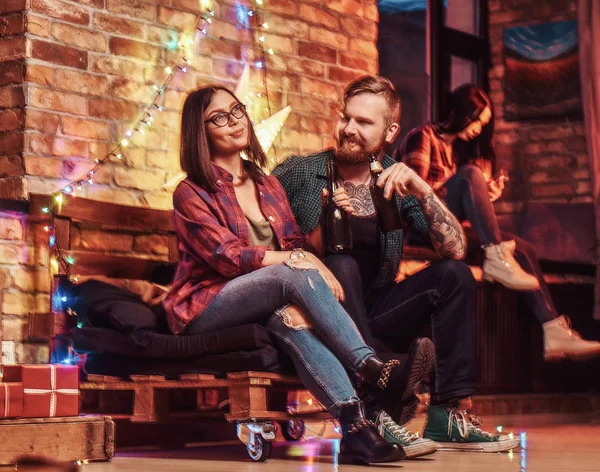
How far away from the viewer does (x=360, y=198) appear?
363cm

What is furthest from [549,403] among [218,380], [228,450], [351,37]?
[218,380]

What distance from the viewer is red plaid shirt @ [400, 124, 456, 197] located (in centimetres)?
551

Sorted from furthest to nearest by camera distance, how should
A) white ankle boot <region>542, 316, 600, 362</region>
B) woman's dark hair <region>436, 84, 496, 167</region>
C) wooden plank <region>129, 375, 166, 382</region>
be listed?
woman's dark hair <region>436, 84, 496, 167</region>
white ankle boot <region>542, 316, 600, 362</region>
wooden plank <region>129, 375, 166, 382</region>

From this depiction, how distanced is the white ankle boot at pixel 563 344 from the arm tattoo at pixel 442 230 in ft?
6.48

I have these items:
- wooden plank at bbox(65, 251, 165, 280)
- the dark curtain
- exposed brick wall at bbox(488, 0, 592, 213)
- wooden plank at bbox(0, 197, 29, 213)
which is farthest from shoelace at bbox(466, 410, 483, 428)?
exposed brick wall at bbox(488, 0, 592, 213)

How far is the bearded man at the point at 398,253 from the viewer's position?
11.5 ft

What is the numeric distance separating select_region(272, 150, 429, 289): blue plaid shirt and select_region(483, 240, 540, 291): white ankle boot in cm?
154

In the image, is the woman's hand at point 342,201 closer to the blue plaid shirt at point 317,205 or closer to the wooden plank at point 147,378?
the blue plaid shirt at point 317,205

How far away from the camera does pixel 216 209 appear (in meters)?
3.38

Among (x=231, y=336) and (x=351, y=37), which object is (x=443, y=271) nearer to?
(x=231, y=336)

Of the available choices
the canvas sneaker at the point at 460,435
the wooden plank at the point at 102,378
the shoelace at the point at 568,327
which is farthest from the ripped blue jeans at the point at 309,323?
the shoelace at the point at 568,327

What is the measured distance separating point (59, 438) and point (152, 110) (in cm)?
165

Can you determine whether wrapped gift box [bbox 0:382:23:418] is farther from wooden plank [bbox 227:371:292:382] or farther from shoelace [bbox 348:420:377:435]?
shoelace [bbox 348:420:377:435]

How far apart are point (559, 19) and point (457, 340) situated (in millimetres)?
4418
